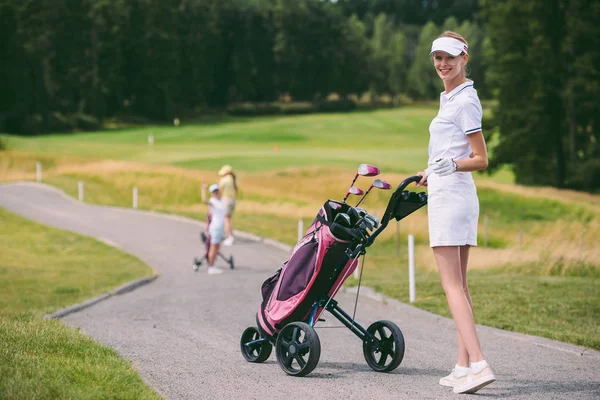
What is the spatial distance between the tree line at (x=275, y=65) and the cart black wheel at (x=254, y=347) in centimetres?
4165

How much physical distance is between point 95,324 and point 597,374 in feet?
19.5

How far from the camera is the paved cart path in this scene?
657 centimetres

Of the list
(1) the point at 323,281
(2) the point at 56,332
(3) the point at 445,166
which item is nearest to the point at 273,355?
(1) the point at 323,281

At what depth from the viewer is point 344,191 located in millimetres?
43125

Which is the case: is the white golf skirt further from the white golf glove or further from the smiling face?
the smiling face

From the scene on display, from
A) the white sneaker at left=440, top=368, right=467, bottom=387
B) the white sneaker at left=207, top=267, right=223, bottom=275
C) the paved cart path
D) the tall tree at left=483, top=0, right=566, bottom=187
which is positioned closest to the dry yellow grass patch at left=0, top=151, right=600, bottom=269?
the tall tree at left=483, top=0, right=566, bottom=187

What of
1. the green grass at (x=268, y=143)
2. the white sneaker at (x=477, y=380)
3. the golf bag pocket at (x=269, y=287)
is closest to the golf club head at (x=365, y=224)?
the golf bag pocket at (x=269, y=287)

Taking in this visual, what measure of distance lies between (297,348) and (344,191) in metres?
36.1

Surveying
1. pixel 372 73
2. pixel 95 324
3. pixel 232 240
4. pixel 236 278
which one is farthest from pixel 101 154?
pixel 372 73

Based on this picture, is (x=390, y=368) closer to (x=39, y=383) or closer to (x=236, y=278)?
(x=39, y=383)

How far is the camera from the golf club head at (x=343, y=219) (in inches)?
271

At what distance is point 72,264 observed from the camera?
72.0ft

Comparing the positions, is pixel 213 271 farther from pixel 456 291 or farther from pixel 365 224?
pixel 456 291

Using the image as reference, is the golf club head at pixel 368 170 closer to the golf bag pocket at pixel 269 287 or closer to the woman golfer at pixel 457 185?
the woman golfer at pixel 457 185
